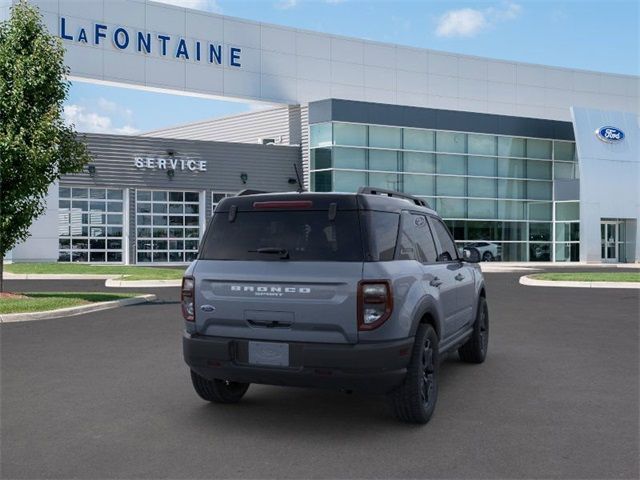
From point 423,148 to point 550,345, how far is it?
94.9 ft

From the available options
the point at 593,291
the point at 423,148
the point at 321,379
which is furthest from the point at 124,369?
the point at 423,148

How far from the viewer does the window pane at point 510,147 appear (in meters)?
40.4

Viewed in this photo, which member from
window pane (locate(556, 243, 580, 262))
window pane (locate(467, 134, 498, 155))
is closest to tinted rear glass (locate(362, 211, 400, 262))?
window pane (locate(467, 134, 498, 155))

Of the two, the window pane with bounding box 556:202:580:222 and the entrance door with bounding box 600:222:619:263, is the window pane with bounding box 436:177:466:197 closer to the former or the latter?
the window pane with bounding box 556:202:580:222

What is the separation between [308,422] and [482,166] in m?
35.6

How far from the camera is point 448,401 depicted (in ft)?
21.7

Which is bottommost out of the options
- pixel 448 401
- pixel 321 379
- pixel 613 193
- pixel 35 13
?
pixel 448 401

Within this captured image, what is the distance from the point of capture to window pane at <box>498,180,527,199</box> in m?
40.4

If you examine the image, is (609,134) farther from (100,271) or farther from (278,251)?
(278,251)

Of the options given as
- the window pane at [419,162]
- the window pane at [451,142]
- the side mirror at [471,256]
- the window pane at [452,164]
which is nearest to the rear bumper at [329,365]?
the side mirror at [471,256]

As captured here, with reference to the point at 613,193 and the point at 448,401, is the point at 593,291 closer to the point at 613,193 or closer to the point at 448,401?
the point at 448,401

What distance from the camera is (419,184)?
37844mm

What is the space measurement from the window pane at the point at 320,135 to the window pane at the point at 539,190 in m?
13.3

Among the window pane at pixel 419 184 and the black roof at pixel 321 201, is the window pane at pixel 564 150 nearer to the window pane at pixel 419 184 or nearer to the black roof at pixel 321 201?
the window pane at pixel 419 184
